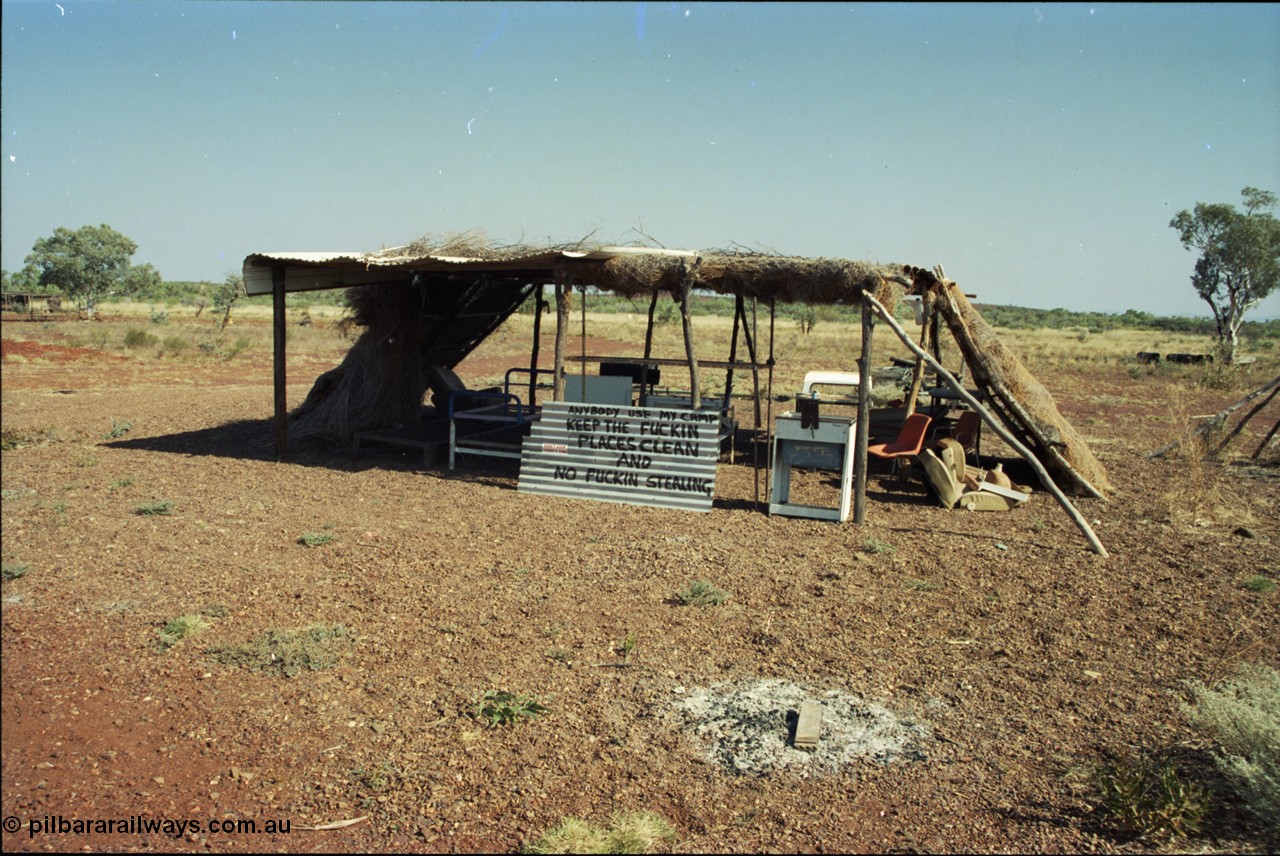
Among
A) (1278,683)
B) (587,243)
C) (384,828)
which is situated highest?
(587,243)

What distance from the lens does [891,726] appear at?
4660mm

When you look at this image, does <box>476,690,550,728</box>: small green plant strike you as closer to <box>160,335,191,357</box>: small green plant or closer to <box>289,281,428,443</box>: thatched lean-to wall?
<box>289,281,428,443</box>: thatched lean-to wall

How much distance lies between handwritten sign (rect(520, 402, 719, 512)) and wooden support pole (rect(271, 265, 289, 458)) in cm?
328

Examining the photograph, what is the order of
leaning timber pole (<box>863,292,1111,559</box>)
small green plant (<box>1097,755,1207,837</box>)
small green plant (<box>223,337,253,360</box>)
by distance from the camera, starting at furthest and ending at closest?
small green plant (<box>223,337,253,360</box>), leaning timber pole (<box>863,292,1111,559</box>), small green plant (<box>1097,755,1207,837</box>)

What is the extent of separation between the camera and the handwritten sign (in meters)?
9.49

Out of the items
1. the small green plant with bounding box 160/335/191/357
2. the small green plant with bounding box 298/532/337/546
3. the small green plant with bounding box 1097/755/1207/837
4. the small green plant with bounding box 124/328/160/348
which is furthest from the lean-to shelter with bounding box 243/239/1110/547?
the small green plant with bounding box 124/328/160/348

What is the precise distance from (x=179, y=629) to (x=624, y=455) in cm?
507

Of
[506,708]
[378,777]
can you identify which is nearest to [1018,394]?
[506,708]

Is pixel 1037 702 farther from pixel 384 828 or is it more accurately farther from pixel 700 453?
pixel 700 453

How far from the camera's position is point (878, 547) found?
800 cm

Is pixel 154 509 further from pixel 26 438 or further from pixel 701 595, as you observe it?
pixel 26 438

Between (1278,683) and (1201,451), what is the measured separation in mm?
8003

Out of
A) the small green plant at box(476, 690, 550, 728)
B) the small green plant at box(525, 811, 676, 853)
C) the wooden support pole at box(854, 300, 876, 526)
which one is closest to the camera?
the small green plant at box(525, 811, 676, 853)

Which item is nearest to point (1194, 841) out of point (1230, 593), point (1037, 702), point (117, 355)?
point (1037, 702)
